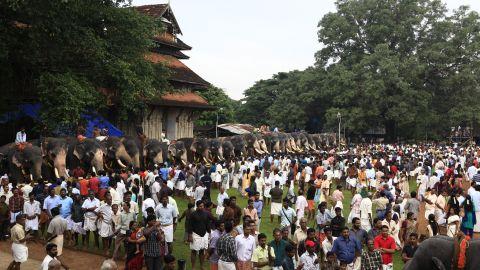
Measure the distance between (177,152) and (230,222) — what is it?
53.0 feet

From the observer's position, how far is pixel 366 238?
29.2 feet

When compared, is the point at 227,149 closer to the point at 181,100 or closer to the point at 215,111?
the point at 181,100

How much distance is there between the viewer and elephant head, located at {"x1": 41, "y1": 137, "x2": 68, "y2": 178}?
18.3 m

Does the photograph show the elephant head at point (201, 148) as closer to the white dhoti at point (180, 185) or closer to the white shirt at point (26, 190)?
the white dhoti at point (180, 185)

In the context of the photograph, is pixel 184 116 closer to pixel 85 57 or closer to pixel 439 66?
pixel 85 57

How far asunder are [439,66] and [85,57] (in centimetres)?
3532

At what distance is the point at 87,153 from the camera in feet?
64.0

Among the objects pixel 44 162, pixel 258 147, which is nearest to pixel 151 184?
pixel 44 162

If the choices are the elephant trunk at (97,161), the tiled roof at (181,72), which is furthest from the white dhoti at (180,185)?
the tiled roof at (181,72)

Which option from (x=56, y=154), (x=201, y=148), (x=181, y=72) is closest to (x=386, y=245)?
(x=56, y=154)

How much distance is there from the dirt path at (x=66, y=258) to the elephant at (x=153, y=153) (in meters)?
11.4

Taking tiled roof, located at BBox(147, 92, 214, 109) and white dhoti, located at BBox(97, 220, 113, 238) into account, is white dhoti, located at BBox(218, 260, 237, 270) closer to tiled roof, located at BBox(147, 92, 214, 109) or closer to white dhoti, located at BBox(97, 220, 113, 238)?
white dhoti, located at BBox(97, 220, 113, 238)

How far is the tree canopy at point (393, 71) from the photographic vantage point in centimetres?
4434

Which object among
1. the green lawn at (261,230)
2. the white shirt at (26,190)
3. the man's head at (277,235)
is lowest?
the green lawn at (261,230)
